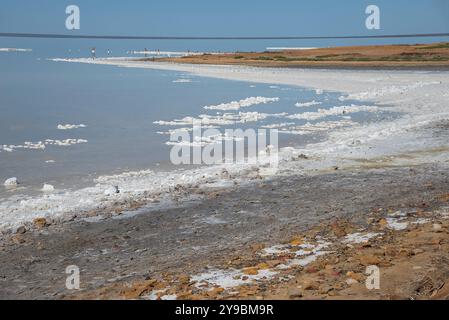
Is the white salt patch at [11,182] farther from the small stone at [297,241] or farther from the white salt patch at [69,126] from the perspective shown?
the white salt patch at [69,126]

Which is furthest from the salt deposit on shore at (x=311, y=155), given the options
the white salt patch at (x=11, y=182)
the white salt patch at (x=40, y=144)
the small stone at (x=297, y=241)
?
the small stone at (x=297, y=241)

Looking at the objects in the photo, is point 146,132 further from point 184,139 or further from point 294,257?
point 294,257

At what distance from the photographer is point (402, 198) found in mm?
7629

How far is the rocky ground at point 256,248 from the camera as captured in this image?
4672 millimetres

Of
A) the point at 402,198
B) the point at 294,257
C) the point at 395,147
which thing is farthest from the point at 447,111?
the point at 294,257

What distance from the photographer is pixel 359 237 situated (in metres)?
6.06

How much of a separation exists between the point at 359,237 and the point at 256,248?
41.6 inches

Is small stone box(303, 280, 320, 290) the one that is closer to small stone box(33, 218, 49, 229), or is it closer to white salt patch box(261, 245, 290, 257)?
white salt patch box(261, 245, 290, 257)

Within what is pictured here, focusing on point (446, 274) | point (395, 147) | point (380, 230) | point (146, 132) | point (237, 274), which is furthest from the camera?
point (146, 132)

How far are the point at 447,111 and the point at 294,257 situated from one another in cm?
1292

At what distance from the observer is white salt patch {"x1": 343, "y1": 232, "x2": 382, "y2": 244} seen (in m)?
5.93

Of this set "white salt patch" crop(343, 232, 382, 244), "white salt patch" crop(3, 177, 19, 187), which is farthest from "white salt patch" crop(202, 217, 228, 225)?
"white salt patch" crop(3, 177, 19, 187)

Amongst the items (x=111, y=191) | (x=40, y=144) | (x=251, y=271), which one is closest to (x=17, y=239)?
(x=111, y=191)

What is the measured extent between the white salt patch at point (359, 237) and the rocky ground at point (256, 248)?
19mm
